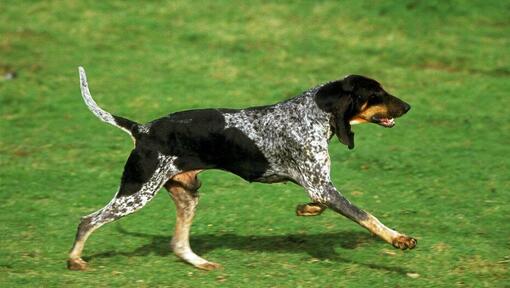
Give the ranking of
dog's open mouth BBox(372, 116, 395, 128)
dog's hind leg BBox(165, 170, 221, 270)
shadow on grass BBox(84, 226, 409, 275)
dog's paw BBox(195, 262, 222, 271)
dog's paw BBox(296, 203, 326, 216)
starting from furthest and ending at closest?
shadow on grass BBox(84, 226, 409, 275), dog's paw BBox(296, 203, 326, 216), dog's hind leg BBox(165, 170, 221, 270), dog's paw BBox(195, 262, 222, 271), dog's open mouth BBox(372, 116, 395, 128)

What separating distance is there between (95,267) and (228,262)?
4.50 feet

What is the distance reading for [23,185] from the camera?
13.9 meters

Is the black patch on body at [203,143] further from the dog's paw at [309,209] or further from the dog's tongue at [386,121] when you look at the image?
the dog's tongue at [386,121]

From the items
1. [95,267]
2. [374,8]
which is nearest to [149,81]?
[374,8]

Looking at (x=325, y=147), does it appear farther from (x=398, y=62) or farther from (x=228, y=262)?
(x=398, y=62)

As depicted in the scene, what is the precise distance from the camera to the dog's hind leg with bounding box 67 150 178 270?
31.8 feet

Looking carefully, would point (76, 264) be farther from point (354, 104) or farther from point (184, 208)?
point (354, 104)

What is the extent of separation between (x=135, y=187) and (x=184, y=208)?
70 centimetres

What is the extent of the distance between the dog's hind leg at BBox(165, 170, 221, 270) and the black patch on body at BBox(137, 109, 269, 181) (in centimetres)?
32

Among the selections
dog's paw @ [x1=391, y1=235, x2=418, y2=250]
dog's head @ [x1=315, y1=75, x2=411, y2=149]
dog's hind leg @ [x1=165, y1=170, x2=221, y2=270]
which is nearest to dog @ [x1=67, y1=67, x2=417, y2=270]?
dog's head @ [x1=315, y1=75, x2=411, y2=149]

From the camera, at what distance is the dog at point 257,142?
381 inches

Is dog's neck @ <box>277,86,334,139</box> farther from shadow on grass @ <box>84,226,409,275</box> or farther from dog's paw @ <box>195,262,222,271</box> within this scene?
dog's paw @ <box>195,262,222,271</box>

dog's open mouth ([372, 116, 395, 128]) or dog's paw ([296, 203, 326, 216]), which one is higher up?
dog's open mouth ([372, 116, 395, 128])

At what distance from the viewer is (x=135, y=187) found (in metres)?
9.73
